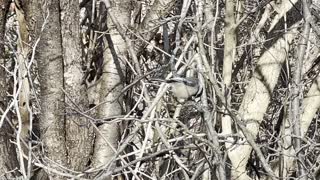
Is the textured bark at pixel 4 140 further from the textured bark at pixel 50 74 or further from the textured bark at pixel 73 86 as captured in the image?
the textured bark at pixel 73 86

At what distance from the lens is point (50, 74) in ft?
14.6

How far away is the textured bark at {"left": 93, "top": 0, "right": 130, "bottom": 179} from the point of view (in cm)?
452

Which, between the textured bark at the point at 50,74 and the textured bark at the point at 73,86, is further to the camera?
the textured bark at the point at 73,86

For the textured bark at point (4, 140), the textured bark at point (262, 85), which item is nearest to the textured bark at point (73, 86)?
the textured bark at point (4, 140)

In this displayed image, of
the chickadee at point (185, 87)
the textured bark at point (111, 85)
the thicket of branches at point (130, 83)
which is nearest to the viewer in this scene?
the chickadee at point (185, 87)

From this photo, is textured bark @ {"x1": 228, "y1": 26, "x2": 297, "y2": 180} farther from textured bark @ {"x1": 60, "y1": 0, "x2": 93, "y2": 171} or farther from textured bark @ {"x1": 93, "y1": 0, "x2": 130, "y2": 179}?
textured bark @ {"x1": 60, "y1": 0, "x2": 93, "y2": 171}

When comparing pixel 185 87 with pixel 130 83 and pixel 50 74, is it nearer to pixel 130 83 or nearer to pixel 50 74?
pixel 130 83

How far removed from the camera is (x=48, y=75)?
4.45 metres

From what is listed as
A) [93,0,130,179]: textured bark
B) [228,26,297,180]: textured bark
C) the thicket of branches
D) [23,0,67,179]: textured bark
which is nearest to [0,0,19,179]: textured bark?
the thicket of branches

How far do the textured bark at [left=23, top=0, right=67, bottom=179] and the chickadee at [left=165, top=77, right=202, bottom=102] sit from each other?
3.72ft

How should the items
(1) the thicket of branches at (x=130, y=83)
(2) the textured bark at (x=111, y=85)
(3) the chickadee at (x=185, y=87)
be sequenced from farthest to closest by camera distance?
(2) the textured bark at (x=111, y=85) < (1) the thicket of branches at (x=130, y=83) < (3) the chickadee at (x=185, y=87)

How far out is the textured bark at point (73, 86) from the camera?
15.0ft

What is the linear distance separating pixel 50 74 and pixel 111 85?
431 mm

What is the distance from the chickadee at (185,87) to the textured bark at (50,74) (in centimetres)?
113
